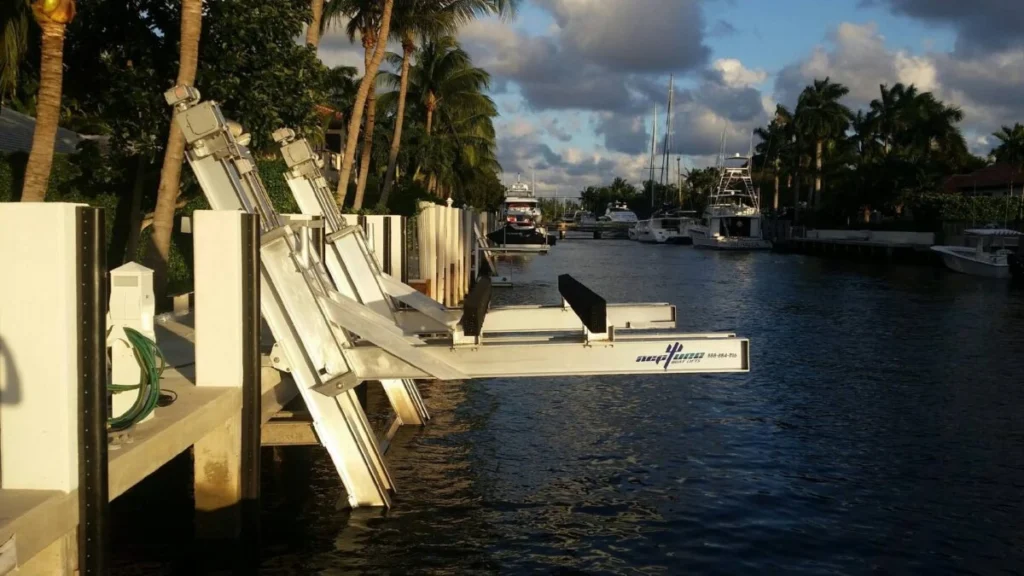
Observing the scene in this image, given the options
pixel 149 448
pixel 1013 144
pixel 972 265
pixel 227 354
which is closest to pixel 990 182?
pixel 1013 144

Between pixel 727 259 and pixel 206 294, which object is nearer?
pixel 206 294

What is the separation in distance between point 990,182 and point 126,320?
75.5 metres

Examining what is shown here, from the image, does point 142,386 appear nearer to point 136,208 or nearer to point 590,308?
point 590,308

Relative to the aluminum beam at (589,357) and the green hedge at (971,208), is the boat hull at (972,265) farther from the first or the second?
the aluminum beam at (589,357)

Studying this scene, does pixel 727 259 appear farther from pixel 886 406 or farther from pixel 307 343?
pixel 307 343

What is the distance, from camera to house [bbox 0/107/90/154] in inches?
790

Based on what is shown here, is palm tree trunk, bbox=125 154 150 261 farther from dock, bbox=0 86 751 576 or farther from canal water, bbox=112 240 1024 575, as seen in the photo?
dock, bbox=0 86 751 576

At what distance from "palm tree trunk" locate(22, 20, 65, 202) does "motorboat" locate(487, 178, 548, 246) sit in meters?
41.4

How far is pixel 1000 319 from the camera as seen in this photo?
88.0 feet

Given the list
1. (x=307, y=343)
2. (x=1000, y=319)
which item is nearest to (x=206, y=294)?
(x=307, y=343)

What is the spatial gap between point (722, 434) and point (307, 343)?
603cm

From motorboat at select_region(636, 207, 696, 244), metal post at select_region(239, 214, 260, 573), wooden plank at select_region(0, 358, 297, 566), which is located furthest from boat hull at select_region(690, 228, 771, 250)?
metal post at select_region(239, 214, 260, 573)

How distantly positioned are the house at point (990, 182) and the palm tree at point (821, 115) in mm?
12846

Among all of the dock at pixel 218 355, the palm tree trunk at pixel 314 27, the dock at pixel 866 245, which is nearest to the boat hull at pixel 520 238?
the dock at pixel 866 245
